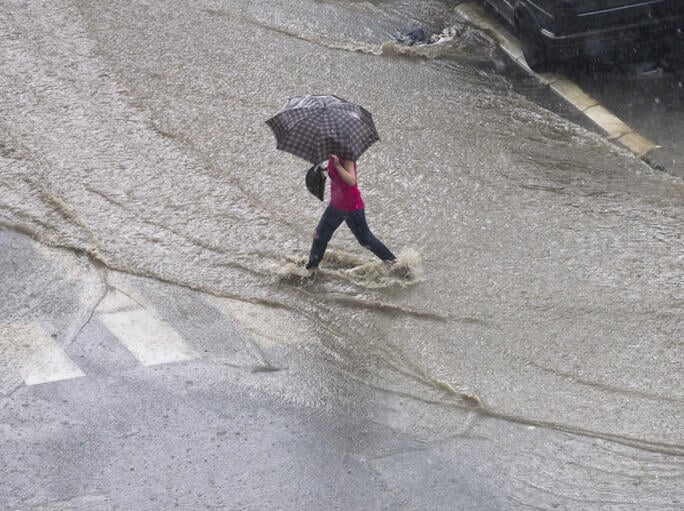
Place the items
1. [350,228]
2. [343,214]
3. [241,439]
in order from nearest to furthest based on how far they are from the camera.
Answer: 1. [241,439]
2. [343,214]
3. [350,228]

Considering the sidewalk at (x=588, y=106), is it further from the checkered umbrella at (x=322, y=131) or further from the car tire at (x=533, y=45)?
the checkered umbrella at (x=322, y=131)

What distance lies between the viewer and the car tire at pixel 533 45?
32.2 feet

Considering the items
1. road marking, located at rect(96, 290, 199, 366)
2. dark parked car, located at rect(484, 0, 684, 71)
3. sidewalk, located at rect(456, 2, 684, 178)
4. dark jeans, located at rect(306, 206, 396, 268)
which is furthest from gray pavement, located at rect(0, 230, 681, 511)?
dark parked car, located at rect(484, 0, 684, 71)

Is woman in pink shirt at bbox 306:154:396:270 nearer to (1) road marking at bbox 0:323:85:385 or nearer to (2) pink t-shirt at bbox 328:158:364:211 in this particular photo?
(2) pink t-shirt at bbox 328:158:364:211

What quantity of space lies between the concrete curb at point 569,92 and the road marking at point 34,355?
222 inches

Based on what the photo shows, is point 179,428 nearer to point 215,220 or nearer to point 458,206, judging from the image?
point 215,220

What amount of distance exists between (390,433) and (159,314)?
82.4 inches

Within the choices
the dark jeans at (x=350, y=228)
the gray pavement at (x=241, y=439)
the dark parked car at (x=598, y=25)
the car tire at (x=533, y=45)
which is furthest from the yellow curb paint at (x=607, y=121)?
the gray pavement at (x=241, y=439)

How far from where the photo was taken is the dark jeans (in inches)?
278

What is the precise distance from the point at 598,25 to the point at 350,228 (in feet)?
13.2

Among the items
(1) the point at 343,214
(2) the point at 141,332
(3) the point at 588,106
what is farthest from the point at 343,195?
(3) the point at 588,106

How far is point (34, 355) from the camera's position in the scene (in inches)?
259

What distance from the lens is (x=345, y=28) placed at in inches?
444

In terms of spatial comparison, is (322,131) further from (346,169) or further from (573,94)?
(573,94)
